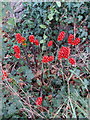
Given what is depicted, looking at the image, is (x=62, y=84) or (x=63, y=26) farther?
(x=63, y=26)

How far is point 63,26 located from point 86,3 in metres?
0.35

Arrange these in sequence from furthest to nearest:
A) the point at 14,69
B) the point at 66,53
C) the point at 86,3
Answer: the point at 86,3 < the point at 14,69 < the point at 66,53

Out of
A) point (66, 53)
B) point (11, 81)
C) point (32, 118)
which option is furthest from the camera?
point (11, 81)

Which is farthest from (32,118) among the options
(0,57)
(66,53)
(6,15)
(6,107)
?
(6,15)

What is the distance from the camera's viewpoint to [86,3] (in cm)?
237

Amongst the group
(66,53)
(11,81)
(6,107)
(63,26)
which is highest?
(63,26)

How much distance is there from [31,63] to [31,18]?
2.20 feet

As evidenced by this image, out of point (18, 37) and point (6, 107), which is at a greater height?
point (18, 37)

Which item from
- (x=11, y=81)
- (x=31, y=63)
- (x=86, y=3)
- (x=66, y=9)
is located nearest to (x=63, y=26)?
(x=66, y=9)

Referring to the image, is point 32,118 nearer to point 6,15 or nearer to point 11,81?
point 11,81

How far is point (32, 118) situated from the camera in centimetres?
160

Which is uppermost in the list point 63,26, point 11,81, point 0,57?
point 63,26

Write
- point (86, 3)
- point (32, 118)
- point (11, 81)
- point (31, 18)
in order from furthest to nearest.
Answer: point (31, 18) < point (86, 3) < point (11, 81) < point (32, 118)

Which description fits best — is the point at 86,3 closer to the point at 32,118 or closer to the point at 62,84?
the point at 62,84
